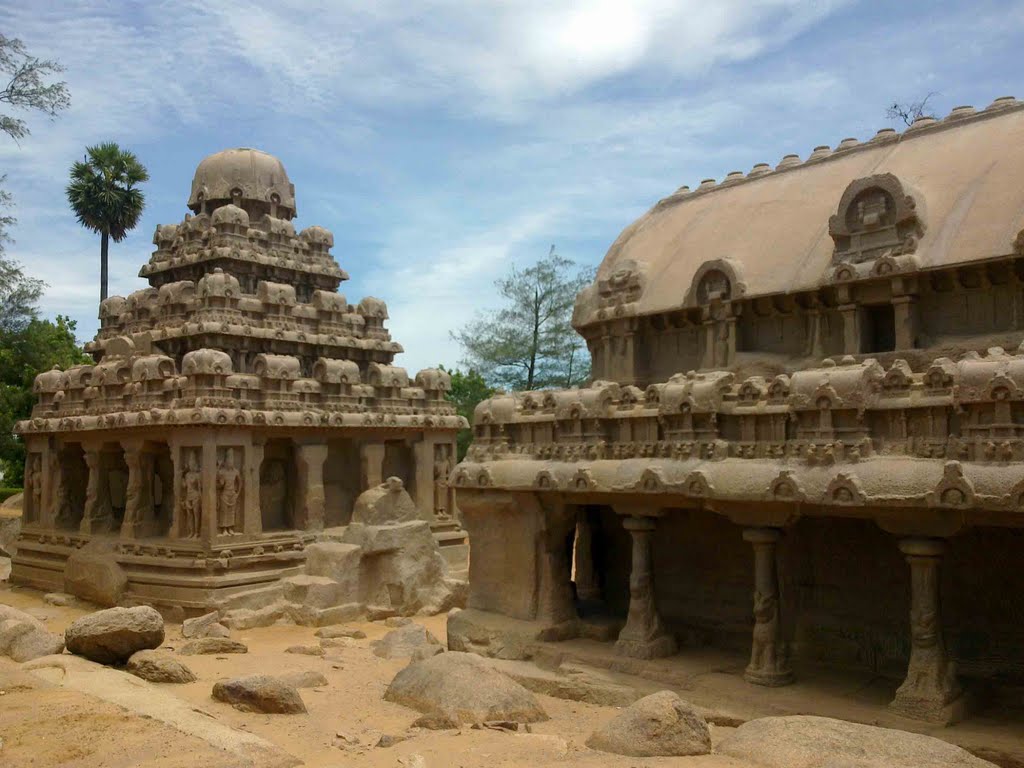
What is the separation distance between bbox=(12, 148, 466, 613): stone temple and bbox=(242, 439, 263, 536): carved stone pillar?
31 millimetres

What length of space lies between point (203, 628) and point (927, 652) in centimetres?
1217

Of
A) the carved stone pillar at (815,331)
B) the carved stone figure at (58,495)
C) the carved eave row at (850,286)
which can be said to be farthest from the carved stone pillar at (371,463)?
the carved stone pillar at (815,331)

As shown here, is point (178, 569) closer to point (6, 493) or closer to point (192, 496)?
point (192, 496)

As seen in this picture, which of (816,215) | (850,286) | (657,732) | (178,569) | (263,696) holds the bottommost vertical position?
(263,696)

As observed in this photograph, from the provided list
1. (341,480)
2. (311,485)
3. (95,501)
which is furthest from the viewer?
(341,480)

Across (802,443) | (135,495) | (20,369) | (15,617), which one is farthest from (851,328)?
(20,369)

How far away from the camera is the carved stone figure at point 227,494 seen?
1802 cm

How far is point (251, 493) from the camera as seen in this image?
1853cm

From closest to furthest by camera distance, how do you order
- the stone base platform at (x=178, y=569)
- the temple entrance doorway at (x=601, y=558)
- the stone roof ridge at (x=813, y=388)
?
the stone roof ridge at (x=813, y=388) < the temple entrance doorway at (x=601, y=558) < the stone base platform at (x=178, y=569)

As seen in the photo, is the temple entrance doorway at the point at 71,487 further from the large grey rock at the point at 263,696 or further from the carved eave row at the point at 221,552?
the large grey rock at the point at 263,696

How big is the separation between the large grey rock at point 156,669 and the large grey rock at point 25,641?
115cm

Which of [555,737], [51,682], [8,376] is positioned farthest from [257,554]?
[8,376]

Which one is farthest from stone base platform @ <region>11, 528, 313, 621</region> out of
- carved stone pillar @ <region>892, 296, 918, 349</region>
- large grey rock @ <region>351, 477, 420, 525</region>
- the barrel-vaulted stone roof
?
carved stone pillar @ <region>892, 296, 918, 349</region>

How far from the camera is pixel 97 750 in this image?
25.2 ft
